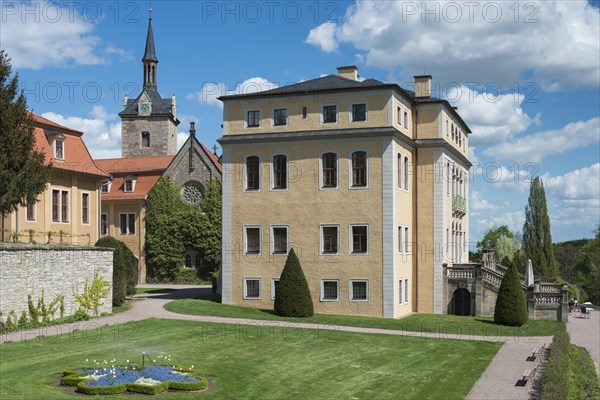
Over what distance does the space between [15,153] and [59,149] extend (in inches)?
425

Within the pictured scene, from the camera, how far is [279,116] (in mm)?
41094

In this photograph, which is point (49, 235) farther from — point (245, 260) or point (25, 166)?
point (245, 260)

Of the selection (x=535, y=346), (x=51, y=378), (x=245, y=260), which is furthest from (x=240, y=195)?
(x=51, y=378)

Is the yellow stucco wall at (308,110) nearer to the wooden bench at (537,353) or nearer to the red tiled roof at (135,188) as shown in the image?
the wooden bench at (537,353)

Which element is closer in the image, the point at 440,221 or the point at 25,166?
the point at 25,166

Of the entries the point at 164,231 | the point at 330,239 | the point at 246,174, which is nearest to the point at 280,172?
the point at 246,174

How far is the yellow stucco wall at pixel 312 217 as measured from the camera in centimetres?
3909

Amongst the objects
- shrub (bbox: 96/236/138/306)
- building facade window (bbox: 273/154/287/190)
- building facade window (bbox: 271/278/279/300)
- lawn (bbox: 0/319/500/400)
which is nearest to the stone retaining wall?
shrub (bbox: 96/236/138/306)

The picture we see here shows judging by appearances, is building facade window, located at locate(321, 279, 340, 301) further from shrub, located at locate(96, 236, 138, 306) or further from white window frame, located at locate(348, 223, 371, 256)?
shrub, located at locate(96, 236, 138, 306)

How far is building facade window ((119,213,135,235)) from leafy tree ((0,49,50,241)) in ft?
109

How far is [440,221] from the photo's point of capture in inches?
1683

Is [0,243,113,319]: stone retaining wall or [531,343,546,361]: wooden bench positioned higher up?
[0,243,113,319]: stone retaining wall

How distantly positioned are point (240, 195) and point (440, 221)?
11.6 meters

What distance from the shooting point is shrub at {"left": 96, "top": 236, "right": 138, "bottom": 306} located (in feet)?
127
